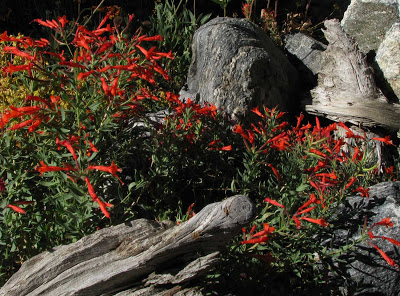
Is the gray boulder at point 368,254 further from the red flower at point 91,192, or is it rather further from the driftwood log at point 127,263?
the red flower at point 91,192

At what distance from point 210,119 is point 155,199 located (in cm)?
83

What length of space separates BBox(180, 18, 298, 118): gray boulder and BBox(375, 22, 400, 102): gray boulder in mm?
1317

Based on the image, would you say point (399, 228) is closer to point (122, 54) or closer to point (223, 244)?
point (223, 244)

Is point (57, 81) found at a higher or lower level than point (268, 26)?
lower

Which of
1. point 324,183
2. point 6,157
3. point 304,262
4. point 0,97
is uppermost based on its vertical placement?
point 0,97

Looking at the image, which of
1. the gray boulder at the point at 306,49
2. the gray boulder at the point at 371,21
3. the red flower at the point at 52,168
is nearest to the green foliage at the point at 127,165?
the red flower at the point at 52,168

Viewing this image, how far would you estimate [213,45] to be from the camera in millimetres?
4805

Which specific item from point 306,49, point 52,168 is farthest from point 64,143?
point 306,49

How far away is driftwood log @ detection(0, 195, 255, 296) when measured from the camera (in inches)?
96.5

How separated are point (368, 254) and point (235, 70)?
220cm

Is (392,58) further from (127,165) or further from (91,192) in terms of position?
(91,192)

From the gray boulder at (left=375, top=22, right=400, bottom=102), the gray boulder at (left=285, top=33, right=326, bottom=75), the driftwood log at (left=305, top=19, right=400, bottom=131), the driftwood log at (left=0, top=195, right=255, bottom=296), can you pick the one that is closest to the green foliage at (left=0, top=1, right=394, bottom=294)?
the driftwood log at (left=0, top=195, right=255, bottom=296)

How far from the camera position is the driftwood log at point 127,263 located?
2451 mm

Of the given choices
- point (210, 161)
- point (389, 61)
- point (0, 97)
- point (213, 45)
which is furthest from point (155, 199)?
point (389, 61)
